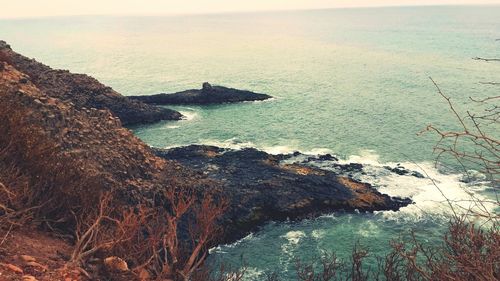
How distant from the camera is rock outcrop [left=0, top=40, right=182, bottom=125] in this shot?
2805 inches

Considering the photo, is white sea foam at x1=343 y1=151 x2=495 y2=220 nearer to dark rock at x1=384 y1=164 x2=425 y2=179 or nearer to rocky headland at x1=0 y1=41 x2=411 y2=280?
dark rock at x1=384 y1=164 x2=425 y2=179

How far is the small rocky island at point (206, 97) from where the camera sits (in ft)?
310

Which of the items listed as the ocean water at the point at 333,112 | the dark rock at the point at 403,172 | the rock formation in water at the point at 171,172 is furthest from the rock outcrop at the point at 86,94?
the dark rock at the point at 403,172

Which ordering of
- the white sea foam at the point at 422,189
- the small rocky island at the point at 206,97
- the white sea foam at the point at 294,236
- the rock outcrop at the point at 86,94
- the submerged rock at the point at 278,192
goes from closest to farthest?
the white sea foam at the point at 294,236, the submerged rock at the point at 278,192, the white sea foam at the point at 422,189, the rock outcrop at the point at 86,94, the small rocky island at the point at 206,97

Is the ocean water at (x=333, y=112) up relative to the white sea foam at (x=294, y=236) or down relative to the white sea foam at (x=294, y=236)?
up

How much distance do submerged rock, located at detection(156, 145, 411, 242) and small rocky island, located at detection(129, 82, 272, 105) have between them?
44.9m

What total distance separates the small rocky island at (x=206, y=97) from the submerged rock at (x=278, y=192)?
44.9 metres

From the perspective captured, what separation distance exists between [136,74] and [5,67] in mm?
97214

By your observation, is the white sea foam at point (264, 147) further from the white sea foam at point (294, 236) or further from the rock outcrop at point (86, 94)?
the white sea foam at point (294, 236)

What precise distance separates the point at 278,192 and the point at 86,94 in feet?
157

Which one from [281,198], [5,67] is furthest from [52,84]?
[281,198]

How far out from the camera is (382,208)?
1635 inches

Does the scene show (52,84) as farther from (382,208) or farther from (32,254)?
(32,254)

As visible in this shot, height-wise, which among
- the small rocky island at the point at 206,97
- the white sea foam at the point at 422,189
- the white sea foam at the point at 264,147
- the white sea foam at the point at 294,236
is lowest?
the white sea foam at the point at 294,236
